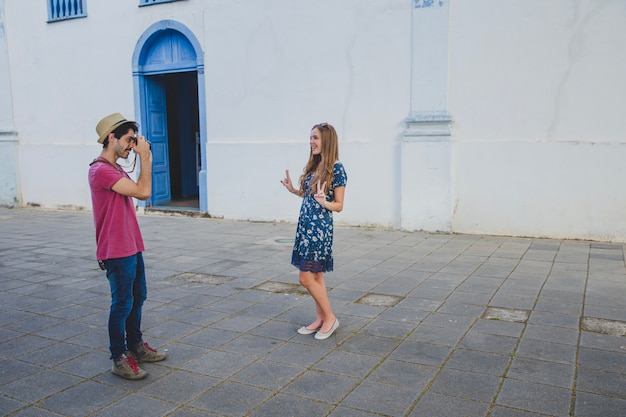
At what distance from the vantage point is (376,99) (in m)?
9.05

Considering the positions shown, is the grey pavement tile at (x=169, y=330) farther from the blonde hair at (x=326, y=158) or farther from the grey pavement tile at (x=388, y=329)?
the blonde hair at (x=326, y=158)

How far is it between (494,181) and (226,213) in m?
5.07

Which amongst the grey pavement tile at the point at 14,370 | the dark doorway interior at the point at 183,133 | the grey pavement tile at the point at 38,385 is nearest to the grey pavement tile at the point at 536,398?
the grey pavement tile at the point at 38,385

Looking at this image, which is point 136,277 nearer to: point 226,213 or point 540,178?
point 540,178

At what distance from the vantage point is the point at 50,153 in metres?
12.6

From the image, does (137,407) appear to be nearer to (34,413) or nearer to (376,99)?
(34,413)

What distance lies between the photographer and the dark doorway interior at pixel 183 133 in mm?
A: 12953

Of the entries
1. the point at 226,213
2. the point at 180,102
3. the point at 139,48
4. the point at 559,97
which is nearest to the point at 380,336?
the point at 559,97

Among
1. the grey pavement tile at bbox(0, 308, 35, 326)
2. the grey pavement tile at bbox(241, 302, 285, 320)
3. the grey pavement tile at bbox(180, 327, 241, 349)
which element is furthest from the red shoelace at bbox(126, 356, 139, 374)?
the grey pavement tile at bbox(0, 308, 35, 326)

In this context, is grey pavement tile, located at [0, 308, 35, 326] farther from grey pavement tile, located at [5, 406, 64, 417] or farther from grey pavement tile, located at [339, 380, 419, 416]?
grey pavement tile, located at [339, 380, 419, 416]

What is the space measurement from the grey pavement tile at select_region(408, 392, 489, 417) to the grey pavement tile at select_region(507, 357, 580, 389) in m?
0.51

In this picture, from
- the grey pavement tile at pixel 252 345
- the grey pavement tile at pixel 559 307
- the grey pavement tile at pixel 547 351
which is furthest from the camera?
the grey pavement tile at pixel 559 307

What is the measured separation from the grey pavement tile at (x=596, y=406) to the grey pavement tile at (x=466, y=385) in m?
0.46

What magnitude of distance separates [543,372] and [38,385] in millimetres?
3268
